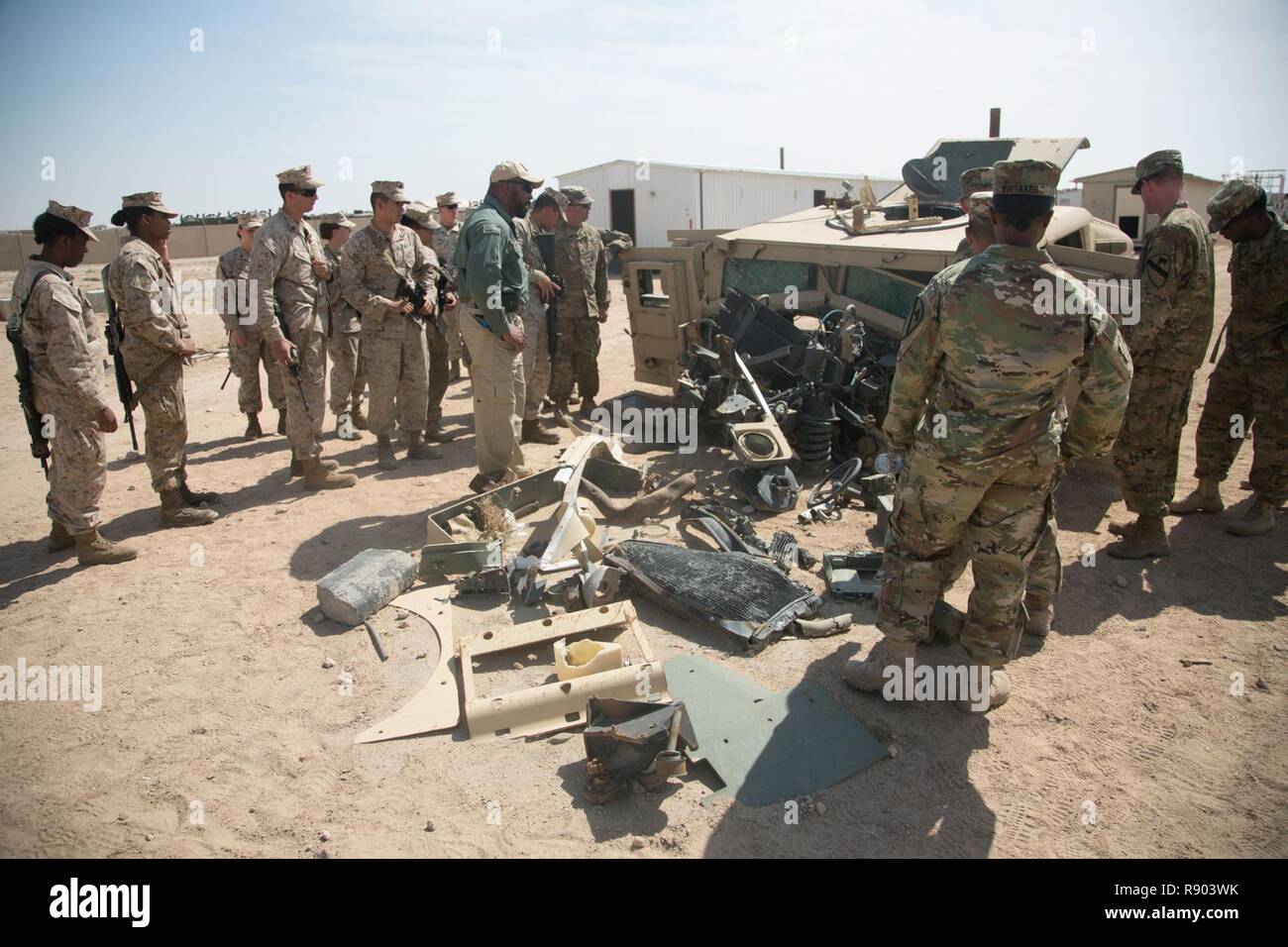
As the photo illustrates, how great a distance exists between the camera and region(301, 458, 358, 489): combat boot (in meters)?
6.09

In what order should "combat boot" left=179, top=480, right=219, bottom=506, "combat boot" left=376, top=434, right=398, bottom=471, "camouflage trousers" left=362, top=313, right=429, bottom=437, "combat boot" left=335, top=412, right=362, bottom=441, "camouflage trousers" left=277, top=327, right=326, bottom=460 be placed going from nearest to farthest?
"combat boot" left=179, top=480, right=219, bottom=506 → "camouflage trousers" left=277, top=327, right=326, bottom=460 → "camouflage trousers" left=362, top=313, right=429, bottom=437 → "combat boot" left=376, top=434, right=398, bottom=471 → "combat boot" left=335, top=412, right=362, bottom=441

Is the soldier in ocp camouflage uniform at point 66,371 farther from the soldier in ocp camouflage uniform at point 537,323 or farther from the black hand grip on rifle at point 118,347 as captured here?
the soldier in ocp camouflage uniform at point 537,323

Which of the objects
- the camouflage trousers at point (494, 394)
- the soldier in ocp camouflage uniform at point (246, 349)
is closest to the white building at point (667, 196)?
the soldier in ocp camouflage uniform at point (246, 349)

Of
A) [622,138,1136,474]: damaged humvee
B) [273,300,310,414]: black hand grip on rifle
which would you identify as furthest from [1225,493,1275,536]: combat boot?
[273,300,310,414]: black hand grip on rifle

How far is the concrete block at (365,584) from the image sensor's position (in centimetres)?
413

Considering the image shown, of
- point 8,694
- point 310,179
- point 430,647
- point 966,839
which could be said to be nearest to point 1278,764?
point 966,839

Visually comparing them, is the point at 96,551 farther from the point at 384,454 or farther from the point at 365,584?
the point at 384,454

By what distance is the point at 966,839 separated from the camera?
2699 millimetres

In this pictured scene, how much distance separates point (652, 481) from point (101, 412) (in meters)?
3.53

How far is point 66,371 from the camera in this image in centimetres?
456

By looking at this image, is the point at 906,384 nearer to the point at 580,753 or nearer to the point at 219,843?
the point at 580,753

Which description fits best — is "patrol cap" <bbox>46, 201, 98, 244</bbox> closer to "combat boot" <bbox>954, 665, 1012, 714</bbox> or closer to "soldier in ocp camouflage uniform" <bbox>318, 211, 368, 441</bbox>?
Answer: "soldier in ocp camouflage uniform" <bbox>318, 211, 368, 441</bbox>

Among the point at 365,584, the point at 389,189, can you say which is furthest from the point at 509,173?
the point at 365,584

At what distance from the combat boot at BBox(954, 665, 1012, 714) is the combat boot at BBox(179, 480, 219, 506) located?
5.17 m
